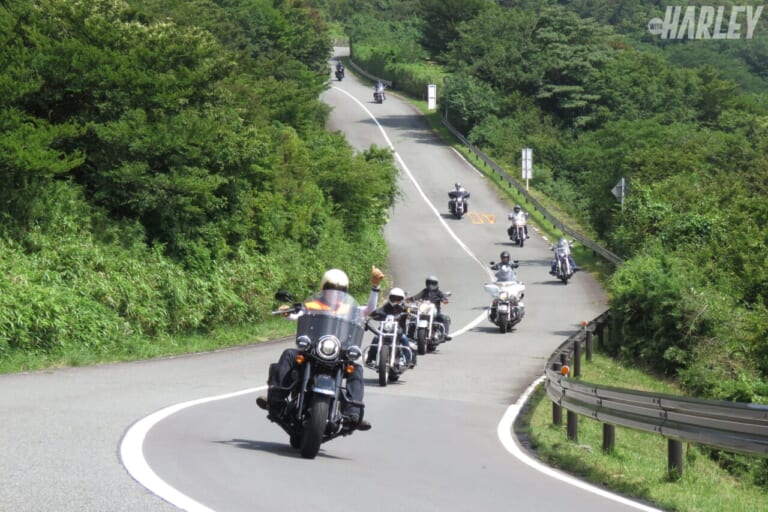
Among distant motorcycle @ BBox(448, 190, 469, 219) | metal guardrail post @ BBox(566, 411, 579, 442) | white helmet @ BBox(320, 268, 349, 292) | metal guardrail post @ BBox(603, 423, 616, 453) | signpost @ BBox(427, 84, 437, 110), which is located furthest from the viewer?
signpost @ BBox(427, 84, 437, 110)

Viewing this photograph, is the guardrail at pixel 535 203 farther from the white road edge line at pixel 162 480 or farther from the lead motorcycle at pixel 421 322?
the white road edge line at pixel 162 480

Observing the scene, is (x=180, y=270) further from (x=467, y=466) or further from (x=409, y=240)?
(x=409, y=240)

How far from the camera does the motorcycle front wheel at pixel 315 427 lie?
9.34 meters

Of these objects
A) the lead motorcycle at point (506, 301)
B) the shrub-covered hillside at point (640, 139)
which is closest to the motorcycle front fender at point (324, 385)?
the shrub-covered hillside at point (640, 139)

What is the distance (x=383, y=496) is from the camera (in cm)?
790

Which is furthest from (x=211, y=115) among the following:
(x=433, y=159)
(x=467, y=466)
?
(x=433, y=159)

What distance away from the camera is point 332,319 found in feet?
32.2

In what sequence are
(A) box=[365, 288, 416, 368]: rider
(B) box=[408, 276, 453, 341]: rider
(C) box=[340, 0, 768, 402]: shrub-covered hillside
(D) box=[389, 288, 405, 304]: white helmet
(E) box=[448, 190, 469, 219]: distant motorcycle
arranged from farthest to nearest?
(E) box=[448, 190, 469, 219]: distant motorcycle, (C) box=[340, 0, 768, 402]: shrub-covered hillside, (B) box=[408, 276, 453, 341]: rider, (D) box=[389, 288, 405, 304]: white helmet, (A) box=[365, 288, 416, 368]: rider

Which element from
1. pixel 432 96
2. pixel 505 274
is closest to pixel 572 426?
pixel 505 274

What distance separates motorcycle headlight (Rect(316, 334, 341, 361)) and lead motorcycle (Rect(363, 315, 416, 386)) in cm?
804

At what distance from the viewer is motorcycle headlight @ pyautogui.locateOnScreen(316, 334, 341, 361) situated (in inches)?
376

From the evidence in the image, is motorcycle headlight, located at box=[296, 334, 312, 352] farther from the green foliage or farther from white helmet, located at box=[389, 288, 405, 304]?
the green foliage

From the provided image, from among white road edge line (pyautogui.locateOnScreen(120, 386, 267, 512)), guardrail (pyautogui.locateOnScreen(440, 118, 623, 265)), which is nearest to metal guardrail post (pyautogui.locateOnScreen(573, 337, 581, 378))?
white road edge line (pyautogui.locateOnScreen(120, 386, 267, 512))

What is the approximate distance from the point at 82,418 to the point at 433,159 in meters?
58.7
